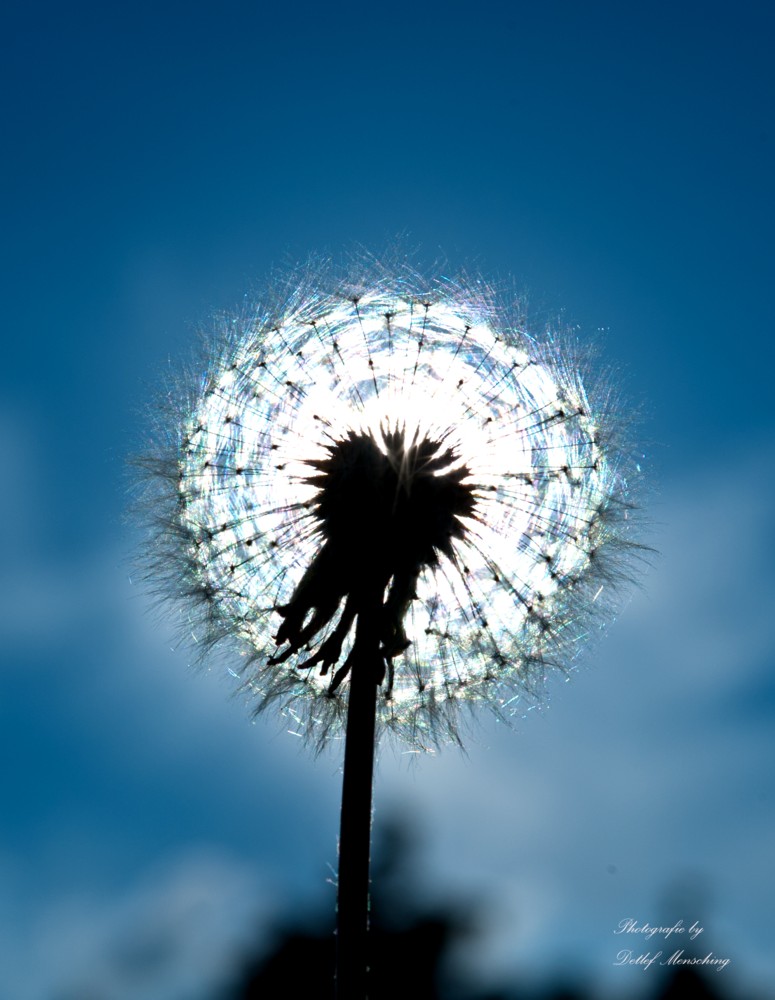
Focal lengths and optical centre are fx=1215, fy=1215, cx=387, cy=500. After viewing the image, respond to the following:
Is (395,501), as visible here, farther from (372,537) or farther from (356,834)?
(356,834)

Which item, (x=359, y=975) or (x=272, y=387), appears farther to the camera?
(x=272, y=387)

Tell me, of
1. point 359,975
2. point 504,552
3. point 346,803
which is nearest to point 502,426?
point 504,552

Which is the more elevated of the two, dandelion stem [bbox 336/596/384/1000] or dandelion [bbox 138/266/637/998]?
dandelion [bbox 138/266/637/998]

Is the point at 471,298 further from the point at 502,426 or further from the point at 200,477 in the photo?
the point at 200,477

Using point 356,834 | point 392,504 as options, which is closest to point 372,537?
point 392,504

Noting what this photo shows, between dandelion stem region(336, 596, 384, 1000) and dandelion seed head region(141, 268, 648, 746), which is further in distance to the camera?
dandelion seed head region(141, 268, 648, 746)
